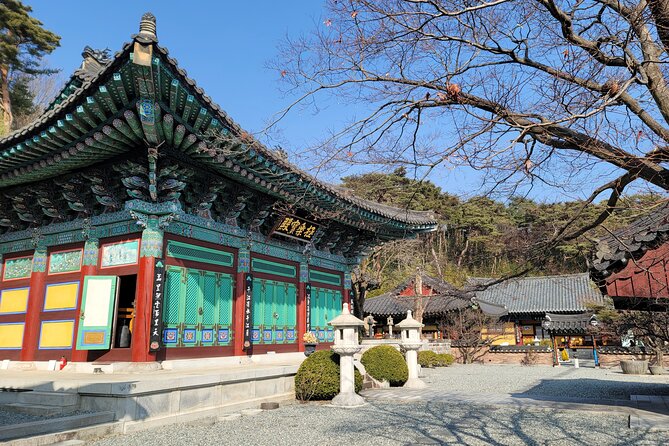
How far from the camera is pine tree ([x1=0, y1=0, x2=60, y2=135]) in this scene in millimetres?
27172

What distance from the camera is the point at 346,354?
1094 cm

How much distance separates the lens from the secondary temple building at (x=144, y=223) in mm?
8727

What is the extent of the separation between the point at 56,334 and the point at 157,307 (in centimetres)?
315

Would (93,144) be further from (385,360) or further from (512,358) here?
(512,358)

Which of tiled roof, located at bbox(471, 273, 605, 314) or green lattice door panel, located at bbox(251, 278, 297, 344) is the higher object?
tiled roof, located at bbox(471, 273, 605, 314)

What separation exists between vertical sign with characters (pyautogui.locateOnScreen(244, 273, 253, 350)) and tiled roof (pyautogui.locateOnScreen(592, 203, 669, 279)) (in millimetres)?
8044

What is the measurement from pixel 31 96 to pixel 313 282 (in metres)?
27.8

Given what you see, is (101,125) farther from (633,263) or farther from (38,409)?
(633,263)

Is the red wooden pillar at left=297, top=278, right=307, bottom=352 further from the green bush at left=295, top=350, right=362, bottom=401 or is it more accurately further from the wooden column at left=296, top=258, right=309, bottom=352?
the green bush at left=295, top=350, right=362, bottom=401

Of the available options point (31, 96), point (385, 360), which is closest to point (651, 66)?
point (385, 360)

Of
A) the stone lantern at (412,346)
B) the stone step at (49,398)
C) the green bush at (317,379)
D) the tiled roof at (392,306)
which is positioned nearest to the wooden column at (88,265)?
the stone step at (49,398)

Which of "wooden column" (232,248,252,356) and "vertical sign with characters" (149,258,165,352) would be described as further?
"wooden column" (232,248,252,356)

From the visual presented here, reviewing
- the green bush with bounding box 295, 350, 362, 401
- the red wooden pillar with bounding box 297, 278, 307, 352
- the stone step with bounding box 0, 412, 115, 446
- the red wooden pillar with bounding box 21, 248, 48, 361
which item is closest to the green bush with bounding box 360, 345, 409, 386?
the red wooden pillar with bounding box 297, 278, 307, 352

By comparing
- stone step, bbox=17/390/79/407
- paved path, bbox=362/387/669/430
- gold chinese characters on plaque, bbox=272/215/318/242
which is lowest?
paved path, bbox=362/387/669/430
